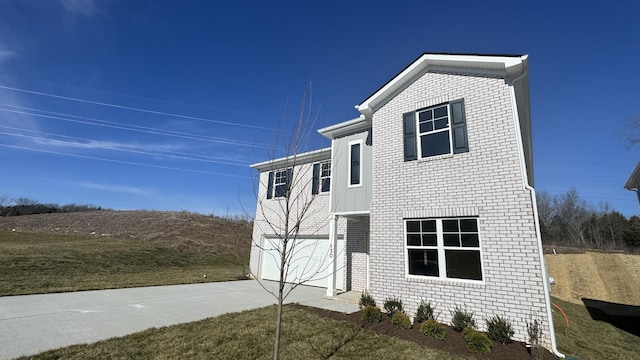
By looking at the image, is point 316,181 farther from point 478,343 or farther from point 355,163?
point 478,343

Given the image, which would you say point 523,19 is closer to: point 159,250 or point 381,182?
point 381,182

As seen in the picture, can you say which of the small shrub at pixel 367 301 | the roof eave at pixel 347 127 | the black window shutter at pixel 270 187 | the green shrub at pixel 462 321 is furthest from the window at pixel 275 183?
the green shrub at pixel 462 321

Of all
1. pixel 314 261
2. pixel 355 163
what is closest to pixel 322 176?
pixel 355 163

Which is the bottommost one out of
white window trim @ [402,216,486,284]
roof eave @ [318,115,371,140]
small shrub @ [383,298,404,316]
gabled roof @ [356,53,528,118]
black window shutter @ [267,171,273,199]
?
small shrub @ [383,298,404,316]

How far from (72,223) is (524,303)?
41534 mm

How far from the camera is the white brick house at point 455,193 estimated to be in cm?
616

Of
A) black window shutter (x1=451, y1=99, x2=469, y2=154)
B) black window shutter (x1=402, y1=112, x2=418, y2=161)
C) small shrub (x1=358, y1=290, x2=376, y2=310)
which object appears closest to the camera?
black window shutter (x1=451, y1=99, x2=469, y2=154)

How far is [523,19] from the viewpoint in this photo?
8430 mm

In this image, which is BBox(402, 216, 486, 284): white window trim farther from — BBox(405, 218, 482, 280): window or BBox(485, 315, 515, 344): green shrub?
BBox(485, 315, 515, 344): green shrub

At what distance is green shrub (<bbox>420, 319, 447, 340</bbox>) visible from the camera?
19.2ft

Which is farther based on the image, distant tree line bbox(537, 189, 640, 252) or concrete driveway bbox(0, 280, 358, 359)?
distant tree line bbox(537, 189, 640, 252)

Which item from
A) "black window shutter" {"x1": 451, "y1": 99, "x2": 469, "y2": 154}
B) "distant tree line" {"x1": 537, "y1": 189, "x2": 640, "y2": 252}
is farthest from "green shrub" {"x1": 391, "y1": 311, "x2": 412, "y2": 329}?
"distant tree line" {"x1": 537, "y1": 189, "x2": 640, "y2": 252}

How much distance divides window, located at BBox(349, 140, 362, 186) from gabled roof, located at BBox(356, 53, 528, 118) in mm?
1400

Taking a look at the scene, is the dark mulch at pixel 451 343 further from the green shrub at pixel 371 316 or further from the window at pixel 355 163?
the window at pixel 355 163
